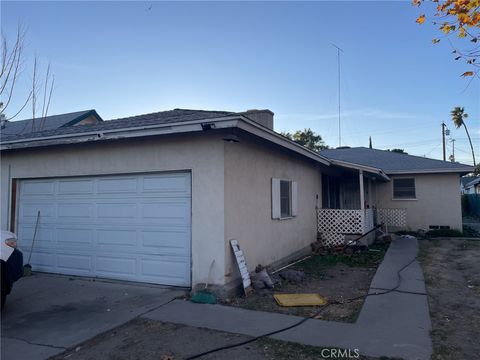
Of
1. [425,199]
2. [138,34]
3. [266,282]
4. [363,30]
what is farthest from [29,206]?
[425,199]

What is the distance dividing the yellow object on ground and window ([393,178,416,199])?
1380 centimetres

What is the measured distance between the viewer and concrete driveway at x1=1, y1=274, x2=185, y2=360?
14.7ft

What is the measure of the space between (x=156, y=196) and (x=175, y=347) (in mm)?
3489

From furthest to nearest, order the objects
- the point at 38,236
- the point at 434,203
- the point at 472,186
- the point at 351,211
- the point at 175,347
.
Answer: the point at 472,186
the point at 434,203
the point at 351,211
the point at 38,236
the point at 175,347

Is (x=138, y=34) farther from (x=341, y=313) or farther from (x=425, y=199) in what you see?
(x=425, y=199)

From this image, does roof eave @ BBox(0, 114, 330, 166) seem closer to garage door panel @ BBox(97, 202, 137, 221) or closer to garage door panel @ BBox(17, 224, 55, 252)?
garage door panel @ BBox(97, 202, 137, 221)

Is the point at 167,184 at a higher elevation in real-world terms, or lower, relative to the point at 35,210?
higher

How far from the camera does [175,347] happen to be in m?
4.24

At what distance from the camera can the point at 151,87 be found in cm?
1038

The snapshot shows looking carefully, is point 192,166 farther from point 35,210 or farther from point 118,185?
point 35,210

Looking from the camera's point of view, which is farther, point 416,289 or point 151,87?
point 151,87

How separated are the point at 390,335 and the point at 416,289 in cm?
271
